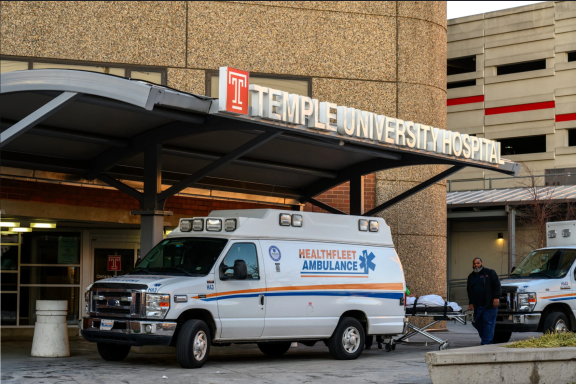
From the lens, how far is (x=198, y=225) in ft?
44.8

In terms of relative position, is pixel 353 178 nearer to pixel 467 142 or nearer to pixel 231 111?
pixel 467 142

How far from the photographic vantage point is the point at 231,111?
12.3 metres

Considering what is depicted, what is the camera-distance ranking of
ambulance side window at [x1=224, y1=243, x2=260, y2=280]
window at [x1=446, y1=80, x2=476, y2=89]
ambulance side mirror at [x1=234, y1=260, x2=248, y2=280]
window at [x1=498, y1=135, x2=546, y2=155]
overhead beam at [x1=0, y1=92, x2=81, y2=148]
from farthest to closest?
window at [x1=446, y1=80, x2=476, y2=89] < window at [x1=498, y1=135, x2=546, y2=155] < ambulance side window at [x1=224, y1=243, x2=260, y2=280] < ambulance side mirror at [x1=234, y1=260, x2=248, y2=280] < overhead beam at [x1=0, y1=92, x2=81, y2=148]

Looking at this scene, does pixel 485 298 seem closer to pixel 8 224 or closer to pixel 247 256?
pixel 247 256

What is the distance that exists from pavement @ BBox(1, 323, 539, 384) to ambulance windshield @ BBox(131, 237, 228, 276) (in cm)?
150

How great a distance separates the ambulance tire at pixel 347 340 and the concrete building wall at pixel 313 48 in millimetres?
6409

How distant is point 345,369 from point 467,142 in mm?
6047

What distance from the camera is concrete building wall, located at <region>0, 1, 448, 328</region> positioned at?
Result: 18.3m

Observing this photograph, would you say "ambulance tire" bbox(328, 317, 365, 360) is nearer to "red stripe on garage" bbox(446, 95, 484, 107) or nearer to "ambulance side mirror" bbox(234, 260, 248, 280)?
"ambulance side mirror" bbox(234, 260, 248, 280)

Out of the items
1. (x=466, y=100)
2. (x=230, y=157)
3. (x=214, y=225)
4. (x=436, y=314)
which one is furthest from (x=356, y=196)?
(x=466, y=100)

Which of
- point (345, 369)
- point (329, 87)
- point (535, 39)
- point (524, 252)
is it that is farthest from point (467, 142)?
point (535, 39)

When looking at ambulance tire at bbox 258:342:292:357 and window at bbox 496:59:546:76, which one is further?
window at bbox 496:59:546:76

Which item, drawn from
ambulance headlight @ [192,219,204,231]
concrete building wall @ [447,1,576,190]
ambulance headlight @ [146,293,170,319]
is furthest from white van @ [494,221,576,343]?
concrete building wall @ [447,1,576,190]

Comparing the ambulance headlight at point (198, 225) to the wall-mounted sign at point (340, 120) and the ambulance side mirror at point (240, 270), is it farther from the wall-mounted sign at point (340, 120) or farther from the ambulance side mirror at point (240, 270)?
the wall-mounted sign at point (340, 120)
